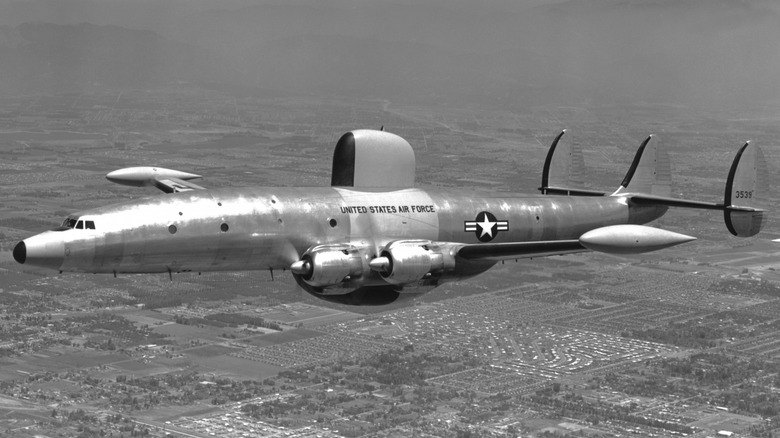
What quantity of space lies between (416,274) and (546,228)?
1013 cm

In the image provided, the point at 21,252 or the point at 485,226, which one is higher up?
the point at 485,226

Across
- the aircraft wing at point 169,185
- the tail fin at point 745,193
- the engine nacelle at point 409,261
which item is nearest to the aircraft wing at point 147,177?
the aircraft wing at point 169,185

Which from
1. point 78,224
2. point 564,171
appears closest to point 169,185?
point 78,224

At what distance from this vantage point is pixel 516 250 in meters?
55.8

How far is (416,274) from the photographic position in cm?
5547

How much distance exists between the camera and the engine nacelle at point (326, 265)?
53.7 m

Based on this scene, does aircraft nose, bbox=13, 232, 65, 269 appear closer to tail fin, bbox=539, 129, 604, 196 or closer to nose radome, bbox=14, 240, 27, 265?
nose radome, bbox=14, 240, 27, 265

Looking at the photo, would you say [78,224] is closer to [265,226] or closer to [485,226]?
[265,226]

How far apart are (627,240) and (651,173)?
59.0 feet

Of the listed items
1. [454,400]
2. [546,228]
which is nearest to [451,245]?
[546,228]

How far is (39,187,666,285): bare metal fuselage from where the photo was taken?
51.6 meters

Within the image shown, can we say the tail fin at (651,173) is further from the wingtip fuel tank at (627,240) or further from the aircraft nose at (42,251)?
the aircraft nose at (42,251)

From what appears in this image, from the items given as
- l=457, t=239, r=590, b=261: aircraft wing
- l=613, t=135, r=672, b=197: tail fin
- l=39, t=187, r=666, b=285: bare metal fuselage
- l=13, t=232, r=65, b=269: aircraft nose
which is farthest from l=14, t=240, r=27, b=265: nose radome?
l=613, t=135, r=672, b=197: tail fin

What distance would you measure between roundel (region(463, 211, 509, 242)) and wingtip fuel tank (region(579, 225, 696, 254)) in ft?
32.2
